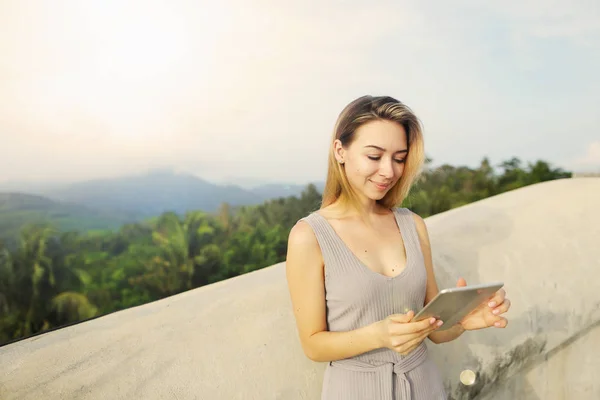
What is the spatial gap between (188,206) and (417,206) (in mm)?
3490

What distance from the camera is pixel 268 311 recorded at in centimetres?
211

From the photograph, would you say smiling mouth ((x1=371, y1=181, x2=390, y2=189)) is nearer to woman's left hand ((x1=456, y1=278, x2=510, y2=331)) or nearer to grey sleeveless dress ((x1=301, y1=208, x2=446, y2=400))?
grey sleeveless dress ((x1=301, y1=208, x2=446, y2=400))

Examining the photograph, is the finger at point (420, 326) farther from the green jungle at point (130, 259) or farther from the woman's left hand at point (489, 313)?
the green jungle at point (130, 259)

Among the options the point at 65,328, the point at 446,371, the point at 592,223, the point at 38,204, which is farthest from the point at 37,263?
the point at 592,223

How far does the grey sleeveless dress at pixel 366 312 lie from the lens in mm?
1602

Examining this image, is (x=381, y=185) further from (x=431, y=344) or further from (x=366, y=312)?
(x=431, y=344)

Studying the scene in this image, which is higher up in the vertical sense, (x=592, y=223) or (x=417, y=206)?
(x=592, y=223)

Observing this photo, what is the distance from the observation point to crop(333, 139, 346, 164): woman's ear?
1.76 metres

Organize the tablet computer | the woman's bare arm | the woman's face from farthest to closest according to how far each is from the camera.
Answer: the woman's face < the woman's bare arm < the tablet computer

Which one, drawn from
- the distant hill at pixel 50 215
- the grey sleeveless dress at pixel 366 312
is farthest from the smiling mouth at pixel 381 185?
the distant hill at pixel 50 215

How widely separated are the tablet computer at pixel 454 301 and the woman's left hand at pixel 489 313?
0.12m

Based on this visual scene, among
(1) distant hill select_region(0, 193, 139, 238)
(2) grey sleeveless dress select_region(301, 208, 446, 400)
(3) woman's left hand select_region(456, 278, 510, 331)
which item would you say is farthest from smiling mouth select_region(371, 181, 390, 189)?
(1) distant hill select_region(0, 193, 139, 238)

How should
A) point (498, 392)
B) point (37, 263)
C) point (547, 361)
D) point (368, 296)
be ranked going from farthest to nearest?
point (37, 263), point (547, 361), point (498, 392), point (368, 296)

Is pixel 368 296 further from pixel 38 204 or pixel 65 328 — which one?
pixel 38 204
